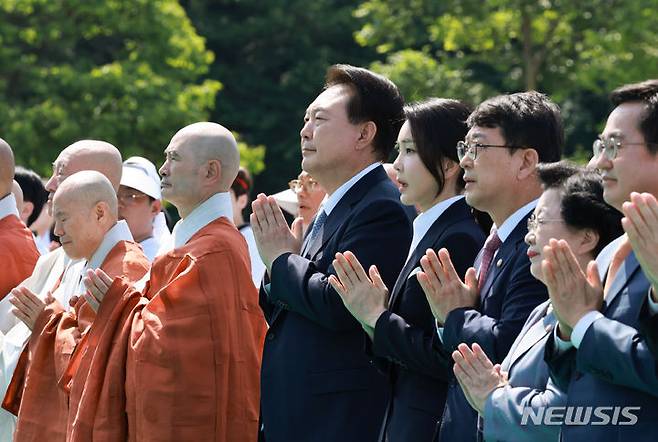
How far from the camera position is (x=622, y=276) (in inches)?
184

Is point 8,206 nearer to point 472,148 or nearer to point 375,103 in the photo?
point 375,103

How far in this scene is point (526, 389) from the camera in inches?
197

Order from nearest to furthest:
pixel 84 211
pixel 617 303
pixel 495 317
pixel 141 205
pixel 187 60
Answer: pixel 617 303, pixel 495 317, pixel 84 211, pixel 141 205, pixel 187 60

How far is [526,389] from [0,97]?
2159 centimetres

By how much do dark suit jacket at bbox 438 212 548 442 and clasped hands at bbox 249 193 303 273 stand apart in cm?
117

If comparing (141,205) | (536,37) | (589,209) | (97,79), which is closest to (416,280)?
(589,209)

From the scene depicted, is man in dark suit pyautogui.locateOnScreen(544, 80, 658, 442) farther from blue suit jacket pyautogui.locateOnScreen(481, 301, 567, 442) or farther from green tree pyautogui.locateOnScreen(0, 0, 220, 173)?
green tree pyautogui.locateOnScreen(0, 0, 220, 173)

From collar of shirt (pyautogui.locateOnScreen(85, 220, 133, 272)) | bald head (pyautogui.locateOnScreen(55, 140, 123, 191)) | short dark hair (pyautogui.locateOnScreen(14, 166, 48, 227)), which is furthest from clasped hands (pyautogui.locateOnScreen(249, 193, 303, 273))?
short dark hair (pyautogui.locateOnScreen(14, 166, 48, 227))

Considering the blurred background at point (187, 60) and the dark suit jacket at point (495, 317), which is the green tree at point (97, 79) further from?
Answer: the dark suit jacket at point (495, 317)

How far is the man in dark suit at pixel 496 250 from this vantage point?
5410mm

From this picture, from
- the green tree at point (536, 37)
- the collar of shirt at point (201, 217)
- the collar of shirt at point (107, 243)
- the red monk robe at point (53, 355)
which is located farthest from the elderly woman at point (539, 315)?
the green tree at point (536, 37)

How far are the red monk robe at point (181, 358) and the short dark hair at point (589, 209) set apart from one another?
6.81 feet

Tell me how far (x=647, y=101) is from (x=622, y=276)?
2.08 ft

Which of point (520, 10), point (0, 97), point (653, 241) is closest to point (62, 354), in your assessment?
point (653, 241)
